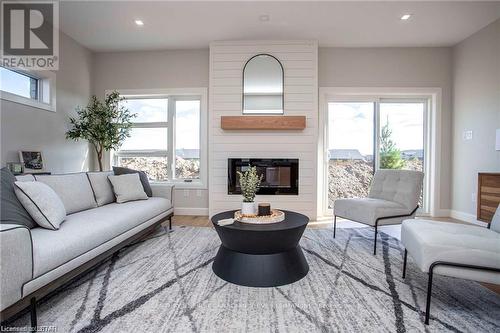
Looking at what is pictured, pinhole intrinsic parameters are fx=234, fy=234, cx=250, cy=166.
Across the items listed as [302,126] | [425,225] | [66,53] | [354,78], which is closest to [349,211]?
[425,225]

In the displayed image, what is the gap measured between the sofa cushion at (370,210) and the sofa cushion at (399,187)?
11 centimetres

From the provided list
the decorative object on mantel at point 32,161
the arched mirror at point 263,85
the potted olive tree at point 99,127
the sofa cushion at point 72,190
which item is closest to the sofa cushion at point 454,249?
the arched mirror at point 263,85

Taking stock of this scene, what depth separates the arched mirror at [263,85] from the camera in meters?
3.77

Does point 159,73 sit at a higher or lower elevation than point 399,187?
higher

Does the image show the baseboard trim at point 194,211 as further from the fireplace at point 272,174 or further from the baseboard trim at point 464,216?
the baseboard trim at point 464,216

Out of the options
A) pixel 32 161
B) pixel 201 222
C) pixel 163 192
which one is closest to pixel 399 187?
pixel 201 222

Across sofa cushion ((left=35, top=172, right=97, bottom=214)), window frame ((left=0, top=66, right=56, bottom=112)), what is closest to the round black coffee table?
sofa cushion ((left=35, top=172, right=97, bottom=214))

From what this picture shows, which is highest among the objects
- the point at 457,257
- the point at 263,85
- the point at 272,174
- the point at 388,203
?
the point at 263,85

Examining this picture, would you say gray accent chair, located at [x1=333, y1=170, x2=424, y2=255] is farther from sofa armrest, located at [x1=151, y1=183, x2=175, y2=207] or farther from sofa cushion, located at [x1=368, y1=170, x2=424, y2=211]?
sofa armrest, located at [x1=151, y1=183, x2=175, y2=207]

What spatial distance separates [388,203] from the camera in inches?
101

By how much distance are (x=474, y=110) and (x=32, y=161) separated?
6.16 metres

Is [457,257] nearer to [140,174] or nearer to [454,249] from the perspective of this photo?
[454,249]

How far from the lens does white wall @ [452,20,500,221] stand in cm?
321

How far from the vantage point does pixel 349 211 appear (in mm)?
2689
